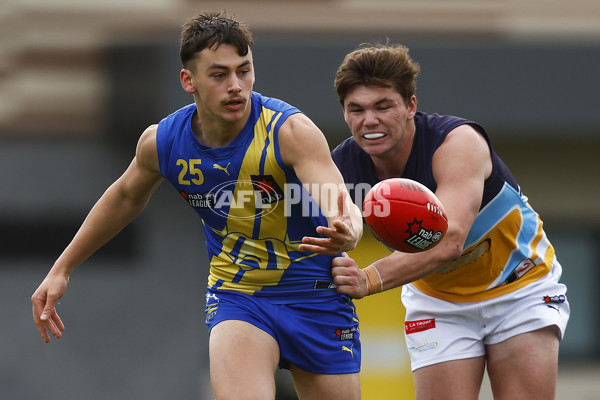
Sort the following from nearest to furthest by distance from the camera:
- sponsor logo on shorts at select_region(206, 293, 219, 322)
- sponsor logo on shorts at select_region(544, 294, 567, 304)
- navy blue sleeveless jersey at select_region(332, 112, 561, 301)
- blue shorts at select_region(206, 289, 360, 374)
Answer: blue shorts at select_region(206, 289, 360, 374)
sponsor logo on shorts at select_region(206, 293, 219, 322)
navy blue sleeveless jersey at select_region(332, 112, 561, 301)
sponsor logo on shorts at select_region(544, 294, 567, 304)

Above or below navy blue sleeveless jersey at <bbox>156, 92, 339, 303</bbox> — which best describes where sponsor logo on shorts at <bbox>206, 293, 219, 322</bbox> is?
below

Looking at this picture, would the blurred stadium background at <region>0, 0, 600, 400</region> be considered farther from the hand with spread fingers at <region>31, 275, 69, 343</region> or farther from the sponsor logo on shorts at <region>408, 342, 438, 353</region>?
the hand with spread fingers at <region>31, 275, 69, 343</region>

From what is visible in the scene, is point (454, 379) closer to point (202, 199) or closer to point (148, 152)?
point (202, 199)

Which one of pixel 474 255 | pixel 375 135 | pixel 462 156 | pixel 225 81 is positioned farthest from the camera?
pixel 474 255

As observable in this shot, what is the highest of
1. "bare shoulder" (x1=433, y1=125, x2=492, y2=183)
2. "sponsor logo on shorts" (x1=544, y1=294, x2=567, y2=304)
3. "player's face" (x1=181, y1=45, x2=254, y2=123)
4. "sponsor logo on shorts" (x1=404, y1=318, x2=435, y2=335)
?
"player's face" (x1=181, y1=45, x2=254, y2=123)

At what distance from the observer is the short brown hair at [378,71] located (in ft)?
17.8

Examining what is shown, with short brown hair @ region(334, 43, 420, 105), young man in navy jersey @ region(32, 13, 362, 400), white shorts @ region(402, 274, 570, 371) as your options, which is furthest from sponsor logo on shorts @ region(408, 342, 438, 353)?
short brown hair @ region(334, 43, 420, 105)

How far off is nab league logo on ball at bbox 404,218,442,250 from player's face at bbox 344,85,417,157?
74 centimetres

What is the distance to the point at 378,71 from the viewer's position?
17.8 ft

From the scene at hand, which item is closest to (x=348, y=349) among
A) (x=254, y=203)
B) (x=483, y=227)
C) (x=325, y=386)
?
(x=325, y=386)

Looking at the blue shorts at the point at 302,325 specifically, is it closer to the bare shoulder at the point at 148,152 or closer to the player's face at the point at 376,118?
the bare shoulder at the point at 148,152

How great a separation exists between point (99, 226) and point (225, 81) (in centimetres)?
120

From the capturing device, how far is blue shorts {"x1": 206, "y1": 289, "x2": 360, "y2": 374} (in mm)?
5070

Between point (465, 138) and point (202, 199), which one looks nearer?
point (202, 199)
